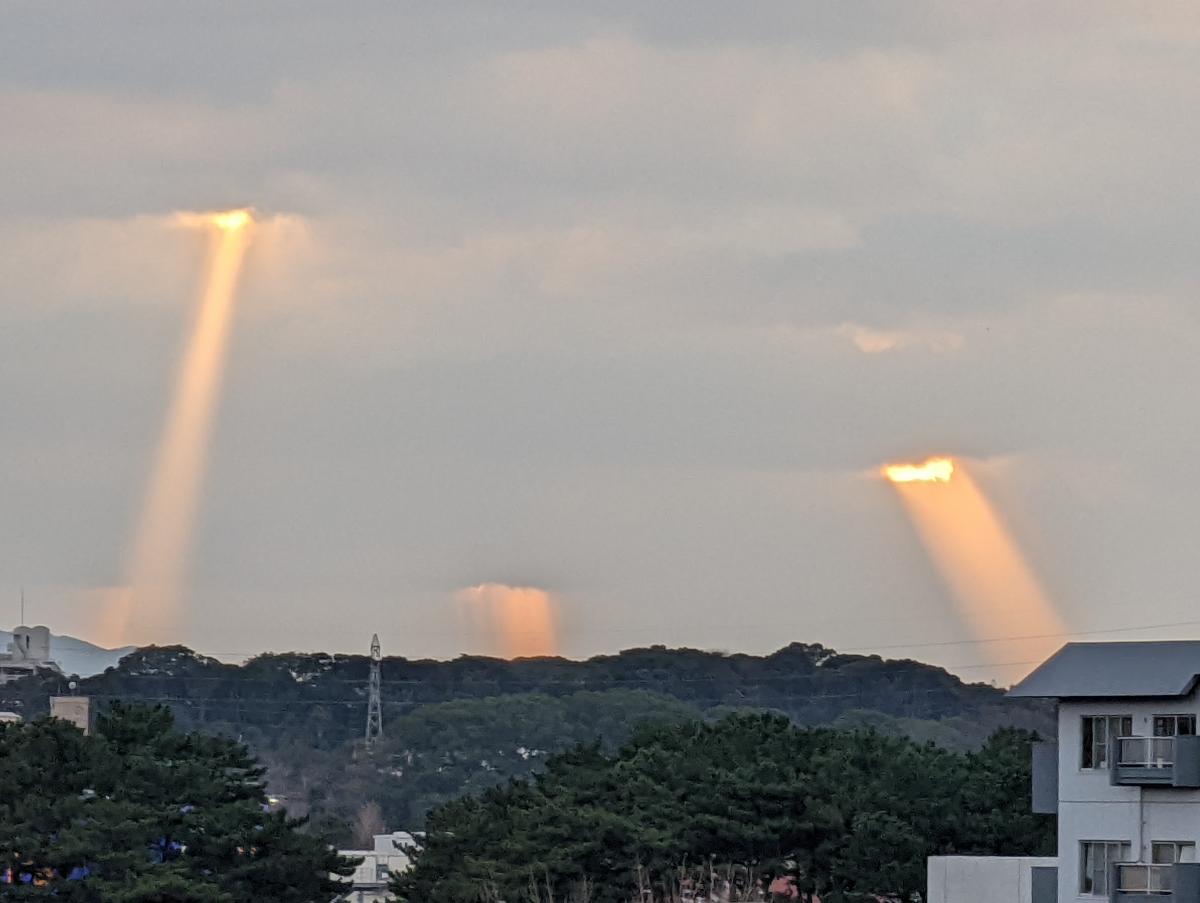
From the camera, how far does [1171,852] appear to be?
50625mm

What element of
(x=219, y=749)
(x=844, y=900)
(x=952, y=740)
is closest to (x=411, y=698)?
(x=952, y=740)

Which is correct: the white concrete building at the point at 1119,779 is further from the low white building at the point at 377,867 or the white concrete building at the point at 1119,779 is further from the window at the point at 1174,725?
the low white building at the point at 377,867

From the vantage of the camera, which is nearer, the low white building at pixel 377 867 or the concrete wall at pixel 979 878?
the concrete wall at pixel 979 878

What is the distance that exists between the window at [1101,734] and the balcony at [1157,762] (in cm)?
24

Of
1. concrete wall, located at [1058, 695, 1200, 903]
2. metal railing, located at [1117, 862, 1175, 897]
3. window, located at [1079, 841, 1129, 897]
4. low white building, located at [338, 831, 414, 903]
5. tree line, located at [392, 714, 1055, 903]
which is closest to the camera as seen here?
metal railing, located at [1117, 862, 1175, 897]

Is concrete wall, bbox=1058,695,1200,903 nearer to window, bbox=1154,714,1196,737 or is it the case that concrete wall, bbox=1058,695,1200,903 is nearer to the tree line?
window, bbox=1154,714,1196,737

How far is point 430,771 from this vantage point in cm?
17775

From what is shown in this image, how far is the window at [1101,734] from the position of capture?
2036 inches

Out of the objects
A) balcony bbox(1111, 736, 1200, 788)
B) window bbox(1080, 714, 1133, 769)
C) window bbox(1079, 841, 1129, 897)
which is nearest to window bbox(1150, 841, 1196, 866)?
window bbox(1079, 841, 1129, 897)

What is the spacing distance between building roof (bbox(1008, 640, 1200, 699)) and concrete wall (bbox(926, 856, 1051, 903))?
4048mm

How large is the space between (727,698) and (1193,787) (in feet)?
452

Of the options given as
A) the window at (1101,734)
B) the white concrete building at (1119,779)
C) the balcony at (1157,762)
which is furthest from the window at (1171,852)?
the window at (1101,734)

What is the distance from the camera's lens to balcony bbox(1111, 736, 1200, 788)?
49.6 metres

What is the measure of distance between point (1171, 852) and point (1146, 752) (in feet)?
7.06
